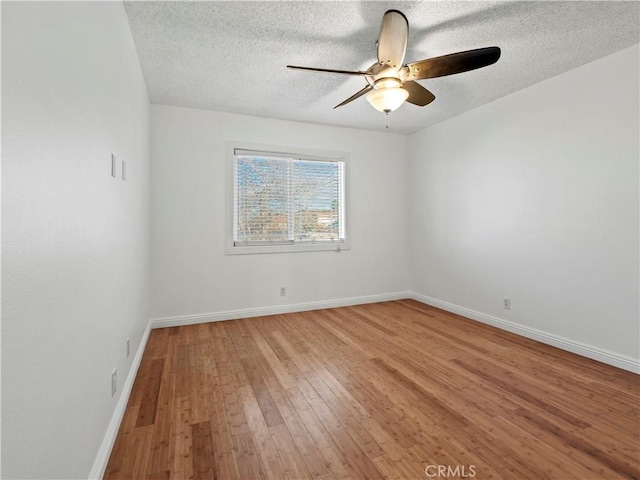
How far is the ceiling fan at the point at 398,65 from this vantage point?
6.22 feet

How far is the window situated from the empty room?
0.10 feet

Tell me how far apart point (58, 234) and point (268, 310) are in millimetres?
3216

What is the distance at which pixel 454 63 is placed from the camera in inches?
78.1

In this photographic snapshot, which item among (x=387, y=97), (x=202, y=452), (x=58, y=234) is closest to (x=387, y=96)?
(x=387, y=97)

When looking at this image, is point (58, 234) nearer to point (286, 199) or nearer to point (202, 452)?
point (202, 452)

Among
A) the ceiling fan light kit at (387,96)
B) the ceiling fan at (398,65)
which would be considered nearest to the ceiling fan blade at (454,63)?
the ceiling fan at (398,65)

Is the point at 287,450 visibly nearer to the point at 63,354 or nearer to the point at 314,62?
the point at 63,354

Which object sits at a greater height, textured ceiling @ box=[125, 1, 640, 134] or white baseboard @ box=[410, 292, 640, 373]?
textured ceiling @ box=[125, 1, 640, 134]

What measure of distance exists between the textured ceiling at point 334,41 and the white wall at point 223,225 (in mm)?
553

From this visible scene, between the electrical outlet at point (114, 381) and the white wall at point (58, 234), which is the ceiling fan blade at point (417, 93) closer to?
the white wall at point (58, 234)

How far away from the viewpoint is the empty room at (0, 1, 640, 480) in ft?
3.43

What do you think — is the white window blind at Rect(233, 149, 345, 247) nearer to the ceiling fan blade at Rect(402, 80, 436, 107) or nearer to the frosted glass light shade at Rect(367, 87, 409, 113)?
the ceiling fan blade at Rect(402, 80, 436, 107)

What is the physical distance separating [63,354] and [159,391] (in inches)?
54.7

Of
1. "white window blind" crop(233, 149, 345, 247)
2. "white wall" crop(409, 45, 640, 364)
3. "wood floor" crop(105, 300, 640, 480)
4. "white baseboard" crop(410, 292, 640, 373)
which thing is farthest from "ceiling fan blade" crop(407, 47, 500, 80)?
"white baseboard" crop(410, 292, 640, 373)
